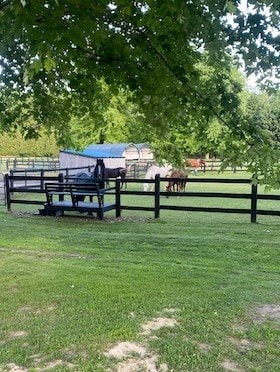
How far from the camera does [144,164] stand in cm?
3050

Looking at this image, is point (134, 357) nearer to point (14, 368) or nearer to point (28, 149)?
point (14, 368)

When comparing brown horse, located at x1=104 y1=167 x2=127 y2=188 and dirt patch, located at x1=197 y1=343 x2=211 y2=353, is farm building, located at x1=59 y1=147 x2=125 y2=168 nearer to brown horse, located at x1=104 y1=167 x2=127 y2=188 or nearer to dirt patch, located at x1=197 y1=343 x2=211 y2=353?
brown horse, located at x1=104 y1=167 x2=127 y2=188

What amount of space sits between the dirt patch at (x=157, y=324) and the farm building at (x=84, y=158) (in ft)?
56.7

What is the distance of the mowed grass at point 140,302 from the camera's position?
2.92 meters

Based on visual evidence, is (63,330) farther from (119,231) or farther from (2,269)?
(119,231)

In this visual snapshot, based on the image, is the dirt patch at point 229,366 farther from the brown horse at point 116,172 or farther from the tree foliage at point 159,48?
the brown horse at point 116,172

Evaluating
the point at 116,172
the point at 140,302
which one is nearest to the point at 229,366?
the point at 140,302

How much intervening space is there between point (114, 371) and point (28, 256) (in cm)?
362

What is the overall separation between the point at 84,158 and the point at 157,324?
19.9m

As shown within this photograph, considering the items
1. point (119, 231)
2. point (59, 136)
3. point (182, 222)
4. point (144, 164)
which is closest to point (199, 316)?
point (59, 136)

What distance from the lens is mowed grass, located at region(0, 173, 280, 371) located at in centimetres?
292

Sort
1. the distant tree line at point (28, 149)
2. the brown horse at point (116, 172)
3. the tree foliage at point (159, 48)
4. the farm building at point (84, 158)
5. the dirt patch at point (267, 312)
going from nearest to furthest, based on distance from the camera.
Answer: the tree foliage at point (159, 48) < the dirt patch at point (267, 312) < the brown horse at point (116, 172) < the farm building at point (84, 158) < the distant tree line at point (28, 149)

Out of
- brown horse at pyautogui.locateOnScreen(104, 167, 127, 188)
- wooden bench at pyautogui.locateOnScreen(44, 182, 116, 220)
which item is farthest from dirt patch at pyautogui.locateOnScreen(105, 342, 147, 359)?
brown horse at pyautogui.locateOnScreen(104, 167, 127, 188)

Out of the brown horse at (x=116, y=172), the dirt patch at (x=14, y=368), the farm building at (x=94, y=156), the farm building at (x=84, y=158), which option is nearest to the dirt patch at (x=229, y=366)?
the dirt patch at (x=14, y=368)
